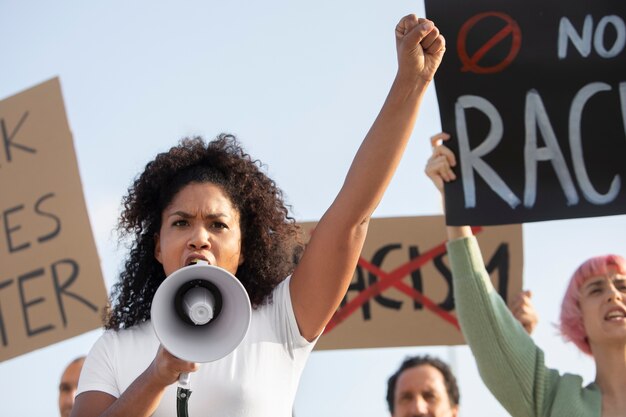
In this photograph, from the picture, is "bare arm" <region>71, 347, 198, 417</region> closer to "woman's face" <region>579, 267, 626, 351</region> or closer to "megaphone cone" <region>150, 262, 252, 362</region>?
"megaphone cone" <region>150, 262, 252, 362</region>

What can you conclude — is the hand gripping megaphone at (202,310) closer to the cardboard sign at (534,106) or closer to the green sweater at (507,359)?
the green sweater at (507,359)

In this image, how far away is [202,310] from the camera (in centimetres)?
247

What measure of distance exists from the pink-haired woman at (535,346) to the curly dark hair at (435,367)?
49.8 inches

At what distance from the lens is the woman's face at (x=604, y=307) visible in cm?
398

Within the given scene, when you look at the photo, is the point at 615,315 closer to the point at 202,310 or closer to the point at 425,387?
the point at 425,387

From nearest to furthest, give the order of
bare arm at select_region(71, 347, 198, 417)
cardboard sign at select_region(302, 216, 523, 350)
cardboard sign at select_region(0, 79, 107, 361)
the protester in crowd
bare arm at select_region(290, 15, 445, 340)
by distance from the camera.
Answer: bare arm at select_region(71, 347, 198, 417)
bare arm at select_region(290, 15, 445, 340)
the protester in crowd
cardboard sign at select_region(302, 216, 523, 350)
cardboard sign at select_region(0, 79, 107, 361)

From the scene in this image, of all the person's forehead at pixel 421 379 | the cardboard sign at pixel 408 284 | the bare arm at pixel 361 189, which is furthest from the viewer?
the cardboard sign at pixel 408 284

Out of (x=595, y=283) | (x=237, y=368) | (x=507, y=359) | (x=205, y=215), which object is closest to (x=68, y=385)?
(x=507, y=359)

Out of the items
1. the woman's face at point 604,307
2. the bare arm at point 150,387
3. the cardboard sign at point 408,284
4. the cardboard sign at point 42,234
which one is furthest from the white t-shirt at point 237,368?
the cardboard sign at point 42,234

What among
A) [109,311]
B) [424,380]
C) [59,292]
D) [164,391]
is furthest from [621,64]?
[59,292]

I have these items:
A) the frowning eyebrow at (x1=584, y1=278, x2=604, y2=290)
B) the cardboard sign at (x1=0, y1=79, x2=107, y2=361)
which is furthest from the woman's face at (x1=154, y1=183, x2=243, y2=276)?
the cardboard sign at (x1=0, y1=79, x2=107, y2=361)

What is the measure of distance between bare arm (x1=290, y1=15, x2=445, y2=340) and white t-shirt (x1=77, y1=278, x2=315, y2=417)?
0.06 m

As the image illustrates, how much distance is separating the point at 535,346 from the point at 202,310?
72.7 inches

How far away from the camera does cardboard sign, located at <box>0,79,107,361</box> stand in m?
6.02
